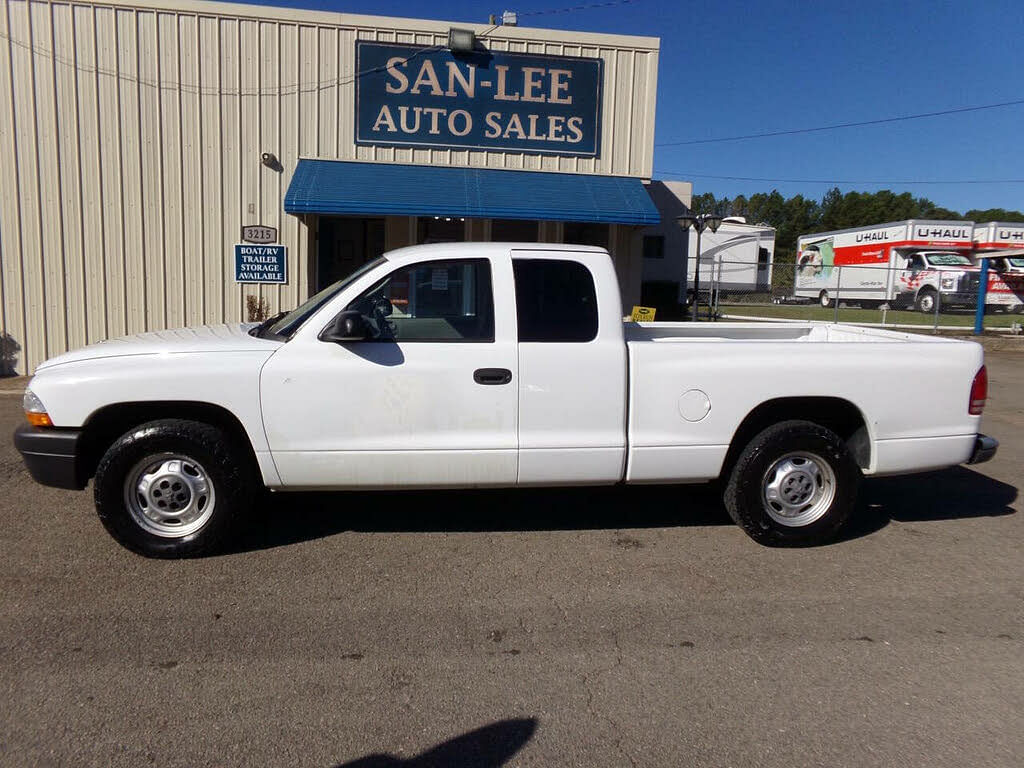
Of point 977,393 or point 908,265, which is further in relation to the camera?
point 908,265

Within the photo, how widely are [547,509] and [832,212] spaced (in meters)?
95.3

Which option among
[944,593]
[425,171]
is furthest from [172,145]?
[944,593]

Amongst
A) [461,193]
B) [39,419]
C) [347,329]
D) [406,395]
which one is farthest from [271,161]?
[406,395]

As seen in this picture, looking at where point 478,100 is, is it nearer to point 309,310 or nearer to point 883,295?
point 309,310

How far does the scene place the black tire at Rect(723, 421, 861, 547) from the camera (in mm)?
4797

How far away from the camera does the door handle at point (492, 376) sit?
4.47 meters

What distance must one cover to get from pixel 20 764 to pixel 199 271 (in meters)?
10.2

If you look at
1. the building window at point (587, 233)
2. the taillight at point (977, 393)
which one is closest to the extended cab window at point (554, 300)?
the taillight at point (977, 393)

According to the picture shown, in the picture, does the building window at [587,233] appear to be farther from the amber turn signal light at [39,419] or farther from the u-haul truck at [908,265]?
the u-haul truck at [908,265]

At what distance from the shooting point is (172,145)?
11625mm

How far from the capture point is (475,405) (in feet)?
14.7

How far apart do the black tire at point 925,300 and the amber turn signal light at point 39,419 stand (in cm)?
2973

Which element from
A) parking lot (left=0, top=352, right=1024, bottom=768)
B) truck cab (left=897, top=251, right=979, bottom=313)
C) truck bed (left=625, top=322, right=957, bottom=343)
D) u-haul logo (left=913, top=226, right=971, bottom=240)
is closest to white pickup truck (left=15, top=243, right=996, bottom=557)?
parking lot (left=0, top=352, right=1024, bottom=768)

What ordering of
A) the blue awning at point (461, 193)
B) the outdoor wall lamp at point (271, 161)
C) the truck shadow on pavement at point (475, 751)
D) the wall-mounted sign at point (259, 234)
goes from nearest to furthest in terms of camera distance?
1. the truck shadow on pavement at point (475, 751)
2. the blue awning at point (461, 193)
3. the outdoor wall lamp at point (271, 161)
4. the wall-mounted sign at point (259, 234)
